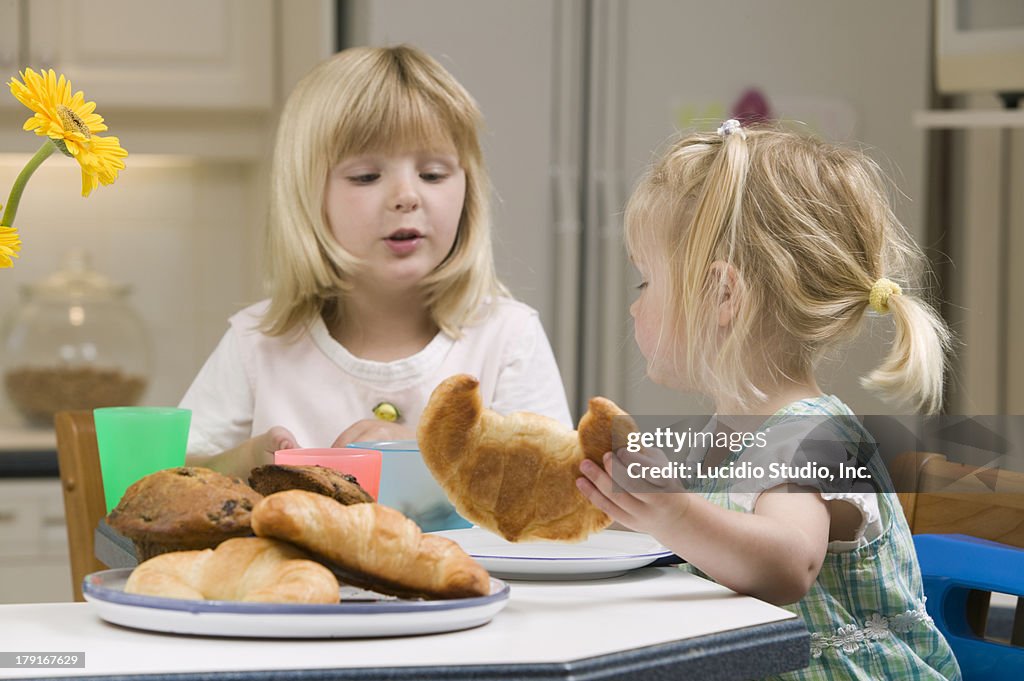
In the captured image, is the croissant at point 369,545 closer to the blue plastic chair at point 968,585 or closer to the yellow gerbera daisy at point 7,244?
the yellow gerbera daisy at point 7,244

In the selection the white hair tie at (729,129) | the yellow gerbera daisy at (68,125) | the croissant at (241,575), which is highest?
the white hair tie at (729,129)

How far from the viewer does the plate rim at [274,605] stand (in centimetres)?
56

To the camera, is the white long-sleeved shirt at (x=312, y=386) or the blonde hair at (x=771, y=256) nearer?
the blonde hair at (x=771, y=256)

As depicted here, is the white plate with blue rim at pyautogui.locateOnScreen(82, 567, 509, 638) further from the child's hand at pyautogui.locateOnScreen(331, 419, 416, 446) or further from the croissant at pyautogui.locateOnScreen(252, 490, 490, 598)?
the child's hand at pyautogui.locateOnScreen(331, 419, 416, 446)

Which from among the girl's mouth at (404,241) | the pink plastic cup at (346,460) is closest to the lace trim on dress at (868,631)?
the pink plastic cup at (346,460)

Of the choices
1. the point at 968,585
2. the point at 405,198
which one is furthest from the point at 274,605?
the point at 405,198

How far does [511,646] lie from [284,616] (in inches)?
4.2

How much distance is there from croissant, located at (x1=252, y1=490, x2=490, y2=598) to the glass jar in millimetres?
2106

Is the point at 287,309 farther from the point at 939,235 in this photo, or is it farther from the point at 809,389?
the point at 939,235

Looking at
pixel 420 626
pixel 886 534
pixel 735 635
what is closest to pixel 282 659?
pixel 420 626

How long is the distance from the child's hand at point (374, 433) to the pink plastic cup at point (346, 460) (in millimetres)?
222

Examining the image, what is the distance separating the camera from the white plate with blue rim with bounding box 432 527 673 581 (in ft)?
2.47

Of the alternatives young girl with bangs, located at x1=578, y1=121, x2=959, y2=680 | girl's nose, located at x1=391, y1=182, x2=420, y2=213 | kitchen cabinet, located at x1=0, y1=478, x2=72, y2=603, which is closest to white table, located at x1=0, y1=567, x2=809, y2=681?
young girl with bangs, located at x1=578, y1=121, x2=959, y2=680

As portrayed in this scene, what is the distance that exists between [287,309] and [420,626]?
0.99 meters
